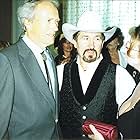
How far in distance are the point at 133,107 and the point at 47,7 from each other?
0.38 metres

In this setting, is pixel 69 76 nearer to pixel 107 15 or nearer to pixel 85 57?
pixel 85 57

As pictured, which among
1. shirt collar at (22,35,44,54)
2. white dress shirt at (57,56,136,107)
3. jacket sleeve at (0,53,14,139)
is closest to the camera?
jacket sleeve at (0,53,14,139)

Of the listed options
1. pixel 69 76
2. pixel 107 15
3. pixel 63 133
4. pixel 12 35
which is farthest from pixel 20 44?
pixel 107 15

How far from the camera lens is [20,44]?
89cm

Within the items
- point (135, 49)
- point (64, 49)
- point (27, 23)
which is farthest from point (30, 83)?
point (64, 49)

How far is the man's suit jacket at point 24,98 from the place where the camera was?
0.80 meters

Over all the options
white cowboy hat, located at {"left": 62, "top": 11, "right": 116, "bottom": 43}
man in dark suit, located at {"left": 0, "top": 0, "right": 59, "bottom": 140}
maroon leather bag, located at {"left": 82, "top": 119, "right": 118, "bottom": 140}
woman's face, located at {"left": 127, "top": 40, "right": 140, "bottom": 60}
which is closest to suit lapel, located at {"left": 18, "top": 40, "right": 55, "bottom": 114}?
man in dark suit, located at {"left": 0, "top": 0, "right": 59, "bottom": 140}

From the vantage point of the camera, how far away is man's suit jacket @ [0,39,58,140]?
2.64ft

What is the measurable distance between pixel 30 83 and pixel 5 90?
0.08 m

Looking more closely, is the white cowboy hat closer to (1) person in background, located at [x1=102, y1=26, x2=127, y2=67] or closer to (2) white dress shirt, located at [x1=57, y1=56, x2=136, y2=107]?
(2) white dress shirt, located at [x1=57, y1=56, x2=136, y2=107]

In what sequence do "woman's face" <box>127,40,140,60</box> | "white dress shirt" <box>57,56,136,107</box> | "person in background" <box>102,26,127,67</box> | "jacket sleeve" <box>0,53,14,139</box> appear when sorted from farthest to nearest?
1. "person in background" <box>102,26,127,67</box>
2. "woman's face" <box>127,40,140,60</box>
3. "white dress shirt" <box>57,56,136,107</box>
4. "jacket sleeve" <box>0,53,14,139</box>

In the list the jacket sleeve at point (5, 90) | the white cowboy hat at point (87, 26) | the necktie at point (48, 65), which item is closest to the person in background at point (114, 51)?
the white cowboy hat at point (87, 26)

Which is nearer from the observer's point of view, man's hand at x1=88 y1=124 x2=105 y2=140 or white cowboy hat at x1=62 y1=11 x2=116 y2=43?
man's hand at x1=88 y1=124 x2=105 y2=140

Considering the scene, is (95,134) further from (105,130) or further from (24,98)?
(24,98)
